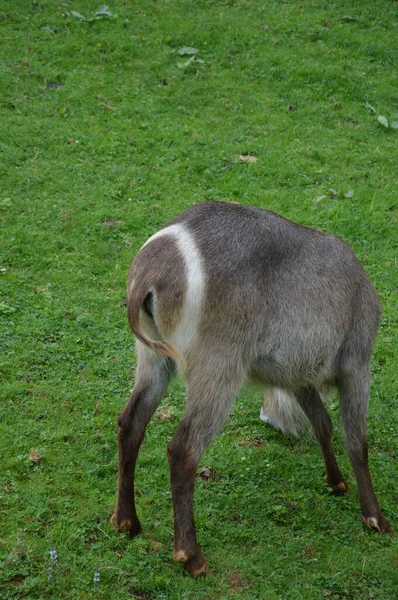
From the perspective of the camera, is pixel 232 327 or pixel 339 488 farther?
pixel 339 488

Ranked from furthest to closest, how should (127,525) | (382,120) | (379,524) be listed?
(382,120)
(379,524)
(127,525)

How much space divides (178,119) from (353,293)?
4.22 m

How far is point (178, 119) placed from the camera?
7707mm

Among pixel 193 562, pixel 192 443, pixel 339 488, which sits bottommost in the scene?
pixel 339 488

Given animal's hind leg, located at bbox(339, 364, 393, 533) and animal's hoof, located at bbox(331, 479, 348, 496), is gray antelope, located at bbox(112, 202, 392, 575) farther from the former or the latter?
animal's hoof, located at bbox(331, 479, 348, 496)

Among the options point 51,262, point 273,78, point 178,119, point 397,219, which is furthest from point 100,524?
point 273,78

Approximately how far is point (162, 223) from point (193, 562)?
3402 mm

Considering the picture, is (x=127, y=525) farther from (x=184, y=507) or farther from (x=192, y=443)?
(x=192, y=443)

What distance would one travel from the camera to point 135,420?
3.78m

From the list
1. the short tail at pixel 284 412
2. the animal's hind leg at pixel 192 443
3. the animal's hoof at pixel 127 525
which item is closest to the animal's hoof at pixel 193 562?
the animal's hind leg at pixel 192 443

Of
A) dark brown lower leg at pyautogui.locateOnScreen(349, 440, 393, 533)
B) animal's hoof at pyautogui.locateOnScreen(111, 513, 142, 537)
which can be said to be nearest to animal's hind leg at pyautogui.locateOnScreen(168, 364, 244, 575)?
animal's hoof at pyautogui.locateOnScreen(111, 513, 142, 537)

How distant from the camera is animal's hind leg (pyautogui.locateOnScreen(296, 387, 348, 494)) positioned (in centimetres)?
427

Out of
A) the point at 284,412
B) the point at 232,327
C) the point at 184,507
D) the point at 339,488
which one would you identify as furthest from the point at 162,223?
the point at 184,507

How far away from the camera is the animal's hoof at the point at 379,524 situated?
397 cm
